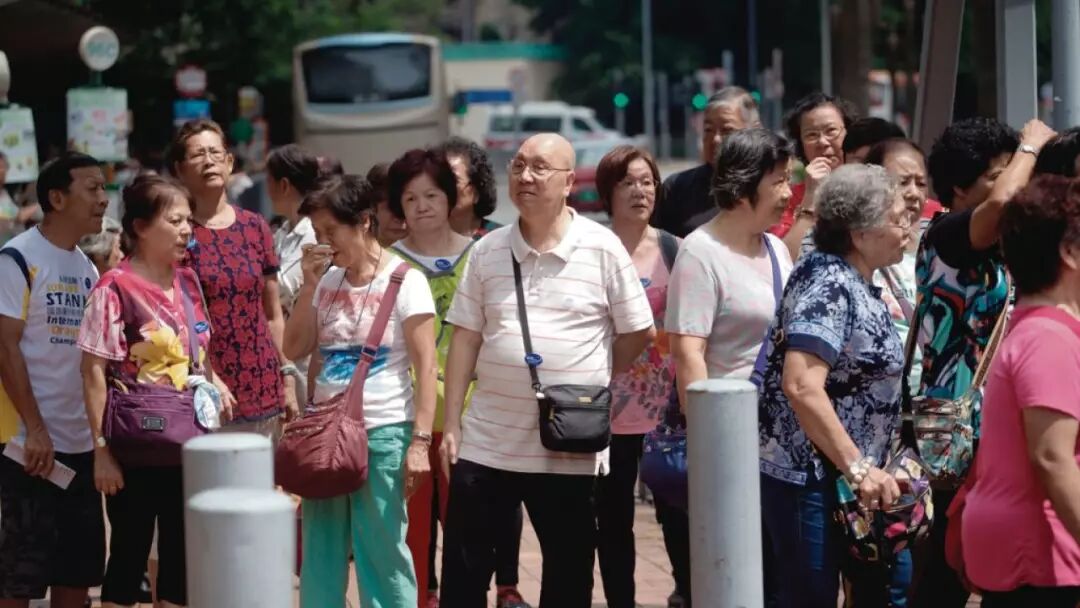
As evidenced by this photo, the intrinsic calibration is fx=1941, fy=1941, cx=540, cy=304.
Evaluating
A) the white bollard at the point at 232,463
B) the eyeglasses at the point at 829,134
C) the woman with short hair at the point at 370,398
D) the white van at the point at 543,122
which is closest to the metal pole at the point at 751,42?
the white van at the point at 543,122

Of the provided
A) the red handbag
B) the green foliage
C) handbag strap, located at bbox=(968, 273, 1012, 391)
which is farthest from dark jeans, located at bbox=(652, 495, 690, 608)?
the green foliage

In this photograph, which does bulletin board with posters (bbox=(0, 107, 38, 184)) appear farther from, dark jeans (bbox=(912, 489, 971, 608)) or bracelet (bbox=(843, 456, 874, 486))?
bracelet (bbox=(843, 456, 874, 486))

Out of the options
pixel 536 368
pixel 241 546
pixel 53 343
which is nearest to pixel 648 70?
pixel 53 343

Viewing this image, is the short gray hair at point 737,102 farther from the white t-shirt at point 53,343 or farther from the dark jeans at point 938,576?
the white t-shirt at point 53,343

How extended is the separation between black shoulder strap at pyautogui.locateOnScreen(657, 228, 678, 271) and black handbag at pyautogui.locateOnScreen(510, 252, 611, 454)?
1.35 metres

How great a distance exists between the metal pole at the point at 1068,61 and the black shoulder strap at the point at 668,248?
5.55 ft

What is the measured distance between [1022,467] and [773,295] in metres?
1.79

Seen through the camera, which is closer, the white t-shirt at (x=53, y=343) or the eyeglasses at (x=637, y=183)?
the white t-shirt at (x=53, y=343)

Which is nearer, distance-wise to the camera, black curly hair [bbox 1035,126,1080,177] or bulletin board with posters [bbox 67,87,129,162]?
black curly hair [bbox 1035,126,1080,177]

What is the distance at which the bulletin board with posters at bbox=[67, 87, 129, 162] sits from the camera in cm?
1984

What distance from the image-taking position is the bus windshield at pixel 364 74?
35312 millimetres

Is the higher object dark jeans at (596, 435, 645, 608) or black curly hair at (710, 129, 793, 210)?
black curly hair at (710, 129, 793, 210)

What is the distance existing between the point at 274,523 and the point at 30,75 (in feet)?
82.8

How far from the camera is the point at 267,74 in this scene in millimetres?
36875
